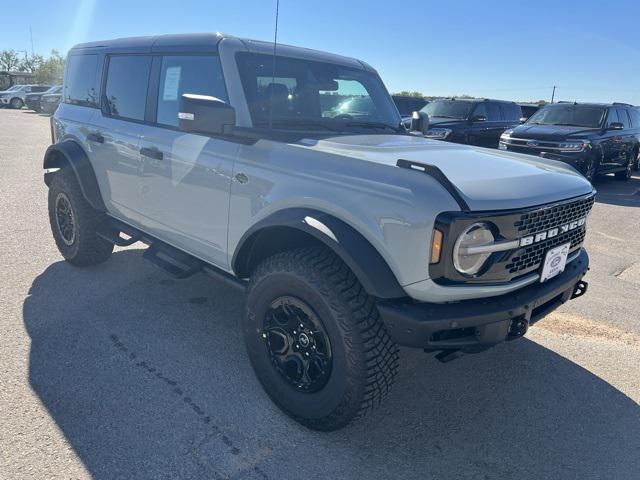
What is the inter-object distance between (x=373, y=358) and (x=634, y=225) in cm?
712

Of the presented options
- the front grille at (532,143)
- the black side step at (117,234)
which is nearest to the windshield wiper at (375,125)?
the black side step at (117,234)

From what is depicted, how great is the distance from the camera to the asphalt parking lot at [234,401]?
2.41 meters

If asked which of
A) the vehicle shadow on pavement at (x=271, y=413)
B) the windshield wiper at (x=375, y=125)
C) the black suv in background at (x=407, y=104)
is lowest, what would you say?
the vehicle shadow on pavement at (x=271, y=413)

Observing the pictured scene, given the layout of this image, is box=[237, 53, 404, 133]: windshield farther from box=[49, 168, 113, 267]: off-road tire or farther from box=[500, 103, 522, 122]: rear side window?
box=[500, 103, 522, 122]: rear side window

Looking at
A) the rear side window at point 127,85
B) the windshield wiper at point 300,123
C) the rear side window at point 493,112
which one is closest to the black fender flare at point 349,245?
the windshield wiper at point 300,123

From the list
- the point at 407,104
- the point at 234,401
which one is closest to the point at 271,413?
the point at 234,401

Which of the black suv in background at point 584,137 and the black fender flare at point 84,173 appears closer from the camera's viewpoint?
the black fender flare at point 84,173

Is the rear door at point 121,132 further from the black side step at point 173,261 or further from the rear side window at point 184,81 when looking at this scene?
the black side step at point 173,261

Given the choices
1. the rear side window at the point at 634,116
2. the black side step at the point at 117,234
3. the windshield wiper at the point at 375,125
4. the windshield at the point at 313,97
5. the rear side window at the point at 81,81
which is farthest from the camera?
the rear side window at the point at 634,116

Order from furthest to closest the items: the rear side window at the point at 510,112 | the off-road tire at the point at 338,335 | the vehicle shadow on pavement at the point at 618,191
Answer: the rear side window at the point at 510,112
the vehicle shadow on pavement at the point at 618,191
the off-road tire at the point at 338,335

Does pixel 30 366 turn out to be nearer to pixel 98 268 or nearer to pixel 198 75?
pixel 98 268

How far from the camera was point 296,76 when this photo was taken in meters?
3.43

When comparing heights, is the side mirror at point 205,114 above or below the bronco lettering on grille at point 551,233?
above

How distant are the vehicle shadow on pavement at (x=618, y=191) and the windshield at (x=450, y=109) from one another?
12.2 ft
